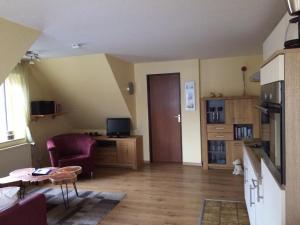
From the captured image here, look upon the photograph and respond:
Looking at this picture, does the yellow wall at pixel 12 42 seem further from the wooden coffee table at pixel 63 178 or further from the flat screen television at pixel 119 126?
the flat screen television at pixel 119 126

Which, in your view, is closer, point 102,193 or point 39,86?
point 102,193

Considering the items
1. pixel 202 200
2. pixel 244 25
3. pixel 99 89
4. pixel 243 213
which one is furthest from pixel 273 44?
pixel 99 89

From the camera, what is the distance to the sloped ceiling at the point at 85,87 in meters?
4.54

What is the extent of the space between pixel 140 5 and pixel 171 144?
12.8 ft

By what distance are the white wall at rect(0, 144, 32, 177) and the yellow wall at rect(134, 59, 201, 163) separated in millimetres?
2446

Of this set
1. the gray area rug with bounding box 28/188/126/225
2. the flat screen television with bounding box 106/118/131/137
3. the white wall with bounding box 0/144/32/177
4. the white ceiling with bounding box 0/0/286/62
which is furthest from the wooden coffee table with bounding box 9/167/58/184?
the flat screen television with bounding box 106/118/131/137

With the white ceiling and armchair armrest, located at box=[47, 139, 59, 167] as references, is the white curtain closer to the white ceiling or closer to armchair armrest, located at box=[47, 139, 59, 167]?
armchair armrest, located at box=[47, 139, 59, 167]

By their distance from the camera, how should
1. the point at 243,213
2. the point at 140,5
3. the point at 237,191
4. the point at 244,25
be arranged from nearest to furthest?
the point at 140,5 → the point at 244,25 → the point at 243,213 → the point at 237,191

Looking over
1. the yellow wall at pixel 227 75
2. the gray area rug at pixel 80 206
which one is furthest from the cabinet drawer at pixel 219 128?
the gray area rug at pixel 80 206

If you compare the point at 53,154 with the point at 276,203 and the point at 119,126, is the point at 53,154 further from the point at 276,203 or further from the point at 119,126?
the point at 276,203

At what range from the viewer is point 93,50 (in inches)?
155

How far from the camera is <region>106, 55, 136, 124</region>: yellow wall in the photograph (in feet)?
15.3

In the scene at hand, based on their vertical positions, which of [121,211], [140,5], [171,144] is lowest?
[121,211]

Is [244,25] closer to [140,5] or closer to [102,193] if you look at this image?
[140,5]
